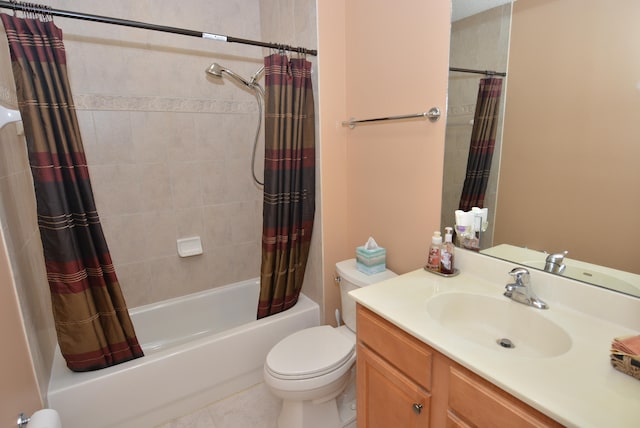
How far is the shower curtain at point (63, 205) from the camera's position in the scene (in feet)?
4.48

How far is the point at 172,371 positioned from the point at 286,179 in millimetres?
1222

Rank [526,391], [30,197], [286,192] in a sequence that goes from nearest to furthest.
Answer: [526,391]
[30,197]
[286,192]

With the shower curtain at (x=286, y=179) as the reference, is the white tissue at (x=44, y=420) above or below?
below

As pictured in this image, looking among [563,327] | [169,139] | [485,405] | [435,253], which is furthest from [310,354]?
[169,139]

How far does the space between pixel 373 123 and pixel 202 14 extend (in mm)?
1466

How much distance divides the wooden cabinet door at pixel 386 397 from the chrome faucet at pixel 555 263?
2.06 ft

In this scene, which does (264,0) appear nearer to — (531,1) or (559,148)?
(531,1)

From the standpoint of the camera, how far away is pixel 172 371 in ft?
5.67

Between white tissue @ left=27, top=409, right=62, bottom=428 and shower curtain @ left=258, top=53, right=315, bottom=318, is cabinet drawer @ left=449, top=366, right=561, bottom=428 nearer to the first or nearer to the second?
white tissue @ left=27, top=409, right=62, bottom=428

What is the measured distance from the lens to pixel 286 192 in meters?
1.97

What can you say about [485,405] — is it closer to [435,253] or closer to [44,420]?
[435,253]

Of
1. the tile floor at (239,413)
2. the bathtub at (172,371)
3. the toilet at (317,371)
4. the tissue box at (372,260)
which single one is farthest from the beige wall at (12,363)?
the tissue box at (372,260)

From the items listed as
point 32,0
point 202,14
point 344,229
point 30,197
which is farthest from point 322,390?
point 32,0

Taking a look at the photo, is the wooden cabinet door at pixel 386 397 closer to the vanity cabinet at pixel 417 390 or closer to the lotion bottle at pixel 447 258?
the vanity cabinet at pixel 417 390
